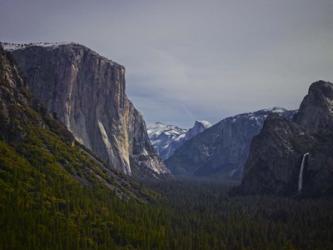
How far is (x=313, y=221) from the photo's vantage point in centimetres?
18438

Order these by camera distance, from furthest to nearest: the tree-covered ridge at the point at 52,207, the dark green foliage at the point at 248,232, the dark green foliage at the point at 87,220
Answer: the dark green foliage at the point at 248,232 < the dark green foliage at the point at 87,220 < the tree-covered ridge at the point at 52,207

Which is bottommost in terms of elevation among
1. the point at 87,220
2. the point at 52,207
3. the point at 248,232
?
the point at 248,232

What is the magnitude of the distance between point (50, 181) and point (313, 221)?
10449 cm

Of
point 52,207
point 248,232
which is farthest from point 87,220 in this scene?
point 248,232

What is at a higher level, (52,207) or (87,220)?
(52,207)

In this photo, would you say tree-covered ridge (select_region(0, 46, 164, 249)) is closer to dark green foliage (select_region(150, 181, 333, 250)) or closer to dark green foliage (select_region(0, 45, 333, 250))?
dark green foliage (select_region(0, 45, 333, 250))

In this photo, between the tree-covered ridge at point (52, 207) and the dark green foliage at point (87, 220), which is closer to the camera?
the tree-covered ridge at point (52, 207)

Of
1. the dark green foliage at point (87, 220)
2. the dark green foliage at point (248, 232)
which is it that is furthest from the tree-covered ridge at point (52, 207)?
the dark green foliage at point (248, 232)

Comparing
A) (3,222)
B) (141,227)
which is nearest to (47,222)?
(3,222)

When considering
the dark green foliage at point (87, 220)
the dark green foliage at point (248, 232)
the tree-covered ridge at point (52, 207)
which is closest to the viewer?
the tree-covered ridge at point (52, 207)

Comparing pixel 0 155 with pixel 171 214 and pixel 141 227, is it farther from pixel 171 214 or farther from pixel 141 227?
pixel 171 214

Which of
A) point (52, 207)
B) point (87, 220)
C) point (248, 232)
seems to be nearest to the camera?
point (52, 207)

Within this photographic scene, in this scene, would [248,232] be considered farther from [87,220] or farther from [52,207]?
[52,207]

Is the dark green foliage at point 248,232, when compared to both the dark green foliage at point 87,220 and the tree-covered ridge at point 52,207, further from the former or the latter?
the tree-covered ridge at point 52,207
